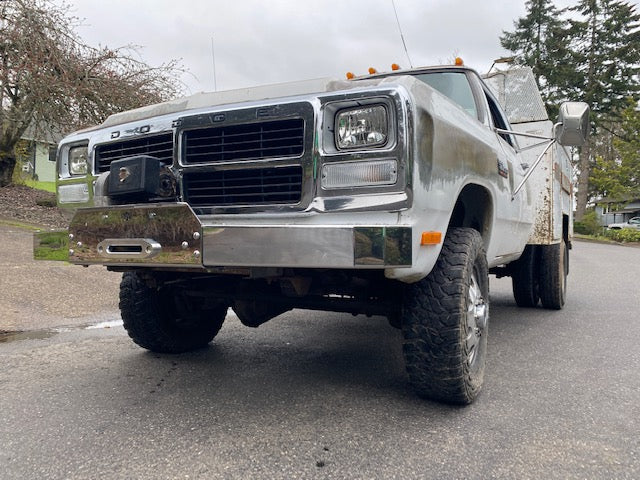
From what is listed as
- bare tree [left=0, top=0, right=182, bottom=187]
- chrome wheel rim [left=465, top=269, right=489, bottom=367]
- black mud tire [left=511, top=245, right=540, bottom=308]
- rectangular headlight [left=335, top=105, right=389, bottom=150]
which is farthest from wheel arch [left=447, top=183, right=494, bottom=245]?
bare tree [left=0, top=0, right=182, bottom=187]

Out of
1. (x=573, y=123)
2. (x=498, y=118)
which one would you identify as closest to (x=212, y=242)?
(x=573, y=123)

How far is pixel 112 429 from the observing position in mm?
2410

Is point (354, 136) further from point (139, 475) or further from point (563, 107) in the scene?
point (563, 107)

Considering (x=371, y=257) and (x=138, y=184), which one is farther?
(x=138, y=184)

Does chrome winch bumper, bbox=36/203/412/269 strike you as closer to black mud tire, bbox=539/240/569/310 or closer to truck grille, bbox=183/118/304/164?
truck grille, bbox=183/118/304/164

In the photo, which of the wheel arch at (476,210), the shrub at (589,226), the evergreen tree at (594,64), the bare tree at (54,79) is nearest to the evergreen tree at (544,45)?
the evergreen tree at (594,64)

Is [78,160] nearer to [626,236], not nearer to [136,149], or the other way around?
[136,149]

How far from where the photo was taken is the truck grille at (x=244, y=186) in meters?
2.35

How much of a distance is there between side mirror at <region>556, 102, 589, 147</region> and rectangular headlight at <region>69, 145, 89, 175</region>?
299 cm

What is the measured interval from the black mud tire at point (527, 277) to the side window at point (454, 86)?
2.50m

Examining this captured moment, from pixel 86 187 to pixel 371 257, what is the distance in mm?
1774

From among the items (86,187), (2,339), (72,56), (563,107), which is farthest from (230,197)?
(72,56)

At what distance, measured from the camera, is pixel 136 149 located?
2.80m

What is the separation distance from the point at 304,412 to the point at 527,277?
153 inches
